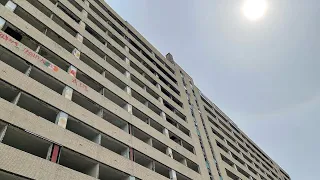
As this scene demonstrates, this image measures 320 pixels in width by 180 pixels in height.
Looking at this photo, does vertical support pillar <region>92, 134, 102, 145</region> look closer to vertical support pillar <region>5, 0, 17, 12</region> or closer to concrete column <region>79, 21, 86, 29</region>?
vertical support pillar <region>5, 0, 17, 12</region>

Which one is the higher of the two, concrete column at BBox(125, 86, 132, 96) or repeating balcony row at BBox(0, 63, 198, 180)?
concrete column at BBox(125, 86, 132, 96)

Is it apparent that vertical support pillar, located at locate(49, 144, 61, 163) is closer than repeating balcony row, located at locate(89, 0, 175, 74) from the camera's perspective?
Yes

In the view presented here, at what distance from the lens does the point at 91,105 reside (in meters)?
20.1

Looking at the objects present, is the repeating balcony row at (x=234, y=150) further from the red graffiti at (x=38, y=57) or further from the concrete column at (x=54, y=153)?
the concrete column at (x=54, y=153)

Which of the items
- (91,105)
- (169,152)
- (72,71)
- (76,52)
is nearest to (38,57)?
(72,71)

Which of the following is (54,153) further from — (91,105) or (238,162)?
(238,162)

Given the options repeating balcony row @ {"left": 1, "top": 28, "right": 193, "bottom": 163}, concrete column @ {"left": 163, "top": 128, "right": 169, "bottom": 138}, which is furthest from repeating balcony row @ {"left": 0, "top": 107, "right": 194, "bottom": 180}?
concrete column @ {"left": 163, "top": 128, "right": 169, "bottom": 138}

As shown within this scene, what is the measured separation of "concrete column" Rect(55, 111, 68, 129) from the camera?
52.3ft

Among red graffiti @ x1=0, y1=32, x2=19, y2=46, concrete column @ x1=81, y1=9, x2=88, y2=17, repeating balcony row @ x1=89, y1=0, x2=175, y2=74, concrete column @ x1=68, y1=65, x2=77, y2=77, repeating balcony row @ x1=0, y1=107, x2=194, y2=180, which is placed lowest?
repeating balcony row @ x1=0, y1=107, x2=194, y2=180

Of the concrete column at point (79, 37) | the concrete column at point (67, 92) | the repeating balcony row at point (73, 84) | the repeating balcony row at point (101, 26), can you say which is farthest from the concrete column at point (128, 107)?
the repeating balcony row at point (101, 26)

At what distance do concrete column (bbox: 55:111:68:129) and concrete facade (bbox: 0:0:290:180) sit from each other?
67 mm

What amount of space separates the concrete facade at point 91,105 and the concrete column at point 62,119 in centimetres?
7

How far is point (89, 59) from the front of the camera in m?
23.3

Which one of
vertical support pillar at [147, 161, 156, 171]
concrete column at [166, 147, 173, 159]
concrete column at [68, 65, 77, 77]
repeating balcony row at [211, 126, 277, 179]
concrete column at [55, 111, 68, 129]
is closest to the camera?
concrete column at [55, 111, 68, 129]
